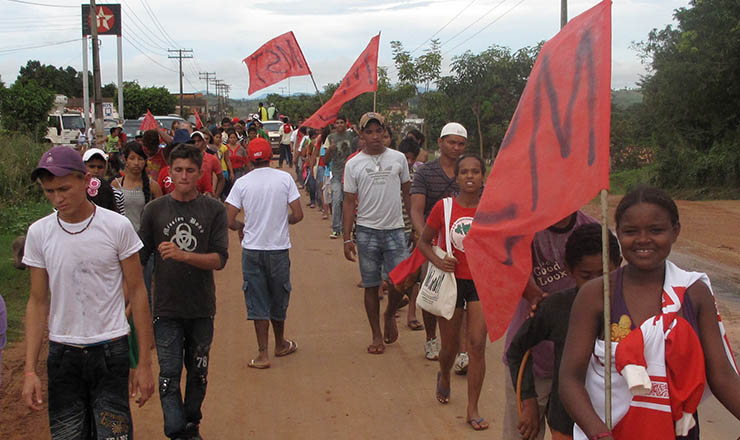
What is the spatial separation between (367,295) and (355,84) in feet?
13.3

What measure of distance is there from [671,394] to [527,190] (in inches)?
33.9

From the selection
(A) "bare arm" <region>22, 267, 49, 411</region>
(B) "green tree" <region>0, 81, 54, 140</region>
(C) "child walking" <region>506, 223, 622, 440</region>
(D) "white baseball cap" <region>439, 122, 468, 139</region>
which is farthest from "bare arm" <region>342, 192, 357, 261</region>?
(B) "green tree" <region>0, 81, 54, 140</region>

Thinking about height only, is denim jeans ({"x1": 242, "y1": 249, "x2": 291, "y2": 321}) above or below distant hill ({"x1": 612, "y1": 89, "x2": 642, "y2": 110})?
below

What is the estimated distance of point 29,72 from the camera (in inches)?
Result: 3374

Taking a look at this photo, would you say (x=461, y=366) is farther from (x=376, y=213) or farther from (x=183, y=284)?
(x=183, y=284)

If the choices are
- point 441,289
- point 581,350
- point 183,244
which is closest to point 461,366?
point 441,289

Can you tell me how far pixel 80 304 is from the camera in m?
3.71

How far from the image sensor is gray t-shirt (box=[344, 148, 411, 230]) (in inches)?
282

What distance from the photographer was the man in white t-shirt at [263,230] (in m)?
6.80

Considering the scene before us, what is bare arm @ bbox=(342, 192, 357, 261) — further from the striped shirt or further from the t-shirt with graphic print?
the t-shirt with graphic print

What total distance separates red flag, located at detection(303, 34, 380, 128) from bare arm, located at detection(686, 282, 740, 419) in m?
7.84

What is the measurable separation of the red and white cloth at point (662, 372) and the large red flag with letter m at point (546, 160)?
18.9 inches

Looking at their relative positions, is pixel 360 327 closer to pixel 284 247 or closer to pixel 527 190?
pixel 284 247

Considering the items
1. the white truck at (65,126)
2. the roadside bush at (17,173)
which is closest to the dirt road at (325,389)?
the roadside bush at (17,173)
